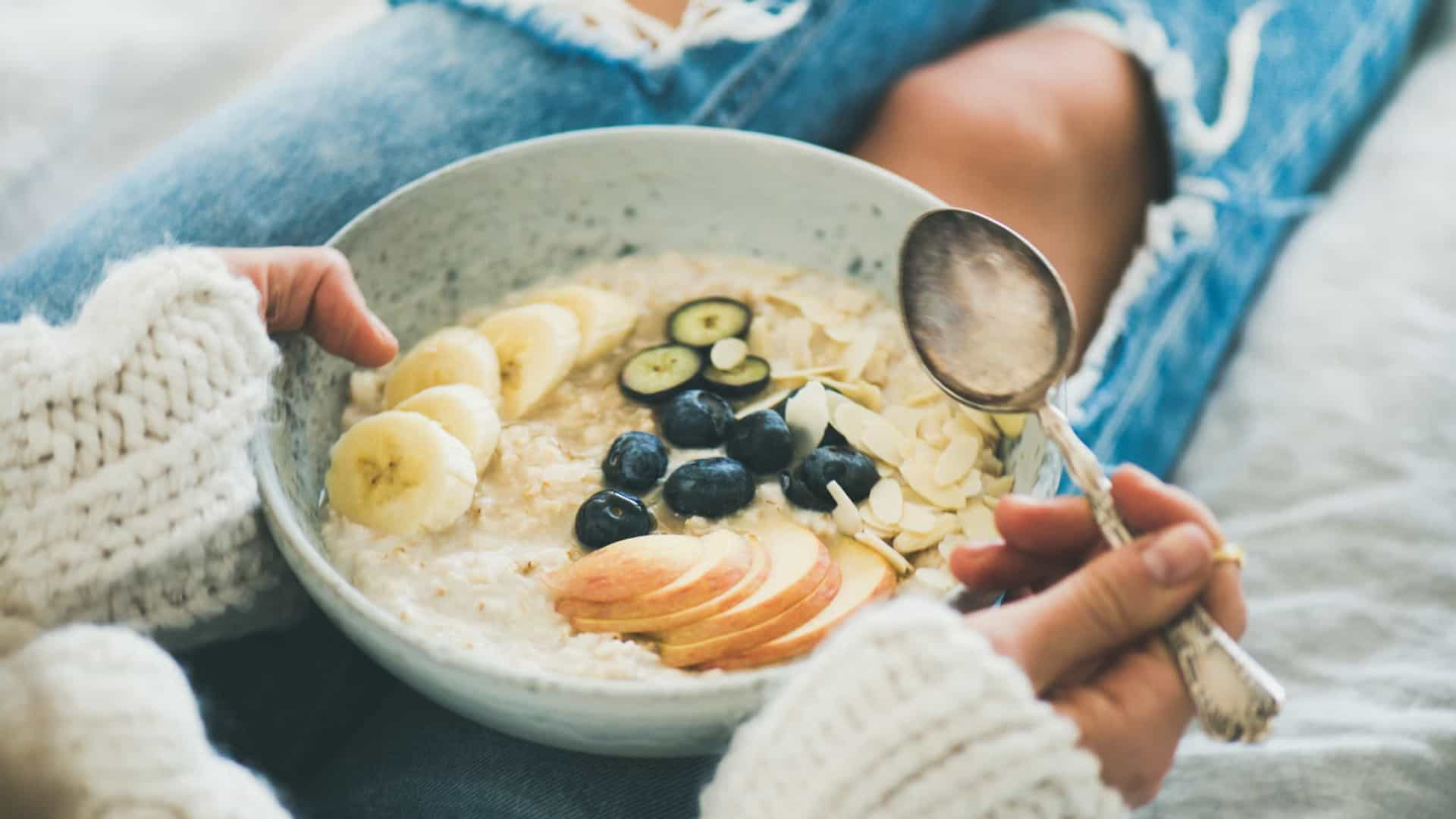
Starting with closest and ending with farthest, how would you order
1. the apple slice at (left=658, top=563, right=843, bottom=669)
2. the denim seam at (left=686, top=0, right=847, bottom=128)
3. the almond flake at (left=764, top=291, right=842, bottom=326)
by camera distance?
the apple slice at (left=658, top=563, right=843, bottom=669)
the almond flake at (left=764, top=291, right=842, bottom=326)
the denim seam at (left=686, top=0, right=847, bottom=128)

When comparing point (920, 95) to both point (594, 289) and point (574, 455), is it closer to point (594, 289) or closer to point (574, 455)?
point (594, 289)

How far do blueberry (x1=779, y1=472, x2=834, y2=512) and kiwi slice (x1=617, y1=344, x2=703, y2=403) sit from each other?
0.34 feet

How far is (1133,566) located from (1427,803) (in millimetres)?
383

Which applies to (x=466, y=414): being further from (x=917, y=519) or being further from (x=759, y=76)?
(x=759, y=76)

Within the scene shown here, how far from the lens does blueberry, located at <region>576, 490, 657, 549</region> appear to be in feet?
2.20

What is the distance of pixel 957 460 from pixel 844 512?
9 cm

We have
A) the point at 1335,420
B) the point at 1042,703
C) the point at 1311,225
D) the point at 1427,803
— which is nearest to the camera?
the point at 1042,703

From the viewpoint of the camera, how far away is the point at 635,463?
2.32 ft

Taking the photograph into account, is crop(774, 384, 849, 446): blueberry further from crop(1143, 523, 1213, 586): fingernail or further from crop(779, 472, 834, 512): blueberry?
crop(1143, 523, 1213, 586): fingernail

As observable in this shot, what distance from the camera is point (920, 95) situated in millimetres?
1017

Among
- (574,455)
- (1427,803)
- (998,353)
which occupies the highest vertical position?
(998,353)

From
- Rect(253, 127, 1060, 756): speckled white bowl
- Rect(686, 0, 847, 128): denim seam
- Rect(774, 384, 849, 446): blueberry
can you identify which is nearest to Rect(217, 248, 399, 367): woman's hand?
Rect(253, 127, 1060, 756): speckled white bowl

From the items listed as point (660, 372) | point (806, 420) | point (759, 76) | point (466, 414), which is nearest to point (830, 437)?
point (806, 420)

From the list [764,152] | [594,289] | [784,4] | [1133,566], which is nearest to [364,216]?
[594,289]
